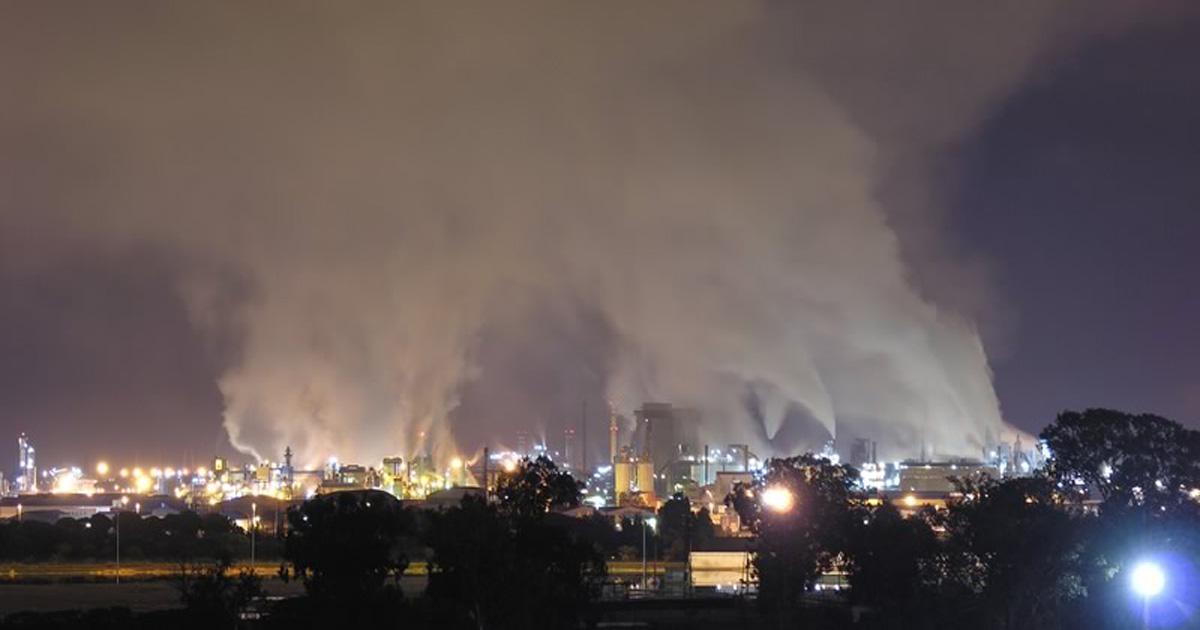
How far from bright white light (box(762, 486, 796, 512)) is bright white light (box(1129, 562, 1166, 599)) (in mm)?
8756

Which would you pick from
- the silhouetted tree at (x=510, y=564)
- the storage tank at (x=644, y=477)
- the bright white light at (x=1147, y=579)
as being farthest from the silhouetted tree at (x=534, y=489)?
the storage tank at (x=644, y=477)

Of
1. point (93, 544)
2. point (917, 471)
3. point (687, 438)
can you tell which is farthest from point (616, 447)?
point (93, 544)

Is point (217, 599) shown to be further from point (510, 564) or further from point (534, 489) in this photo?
point (534, 489)

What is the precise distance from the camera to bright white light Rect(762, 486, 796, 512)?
37594mm

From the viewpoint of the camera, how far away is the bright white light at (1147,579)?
33562mm

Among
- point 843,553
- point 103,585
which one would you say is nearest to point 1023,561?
point 843,553

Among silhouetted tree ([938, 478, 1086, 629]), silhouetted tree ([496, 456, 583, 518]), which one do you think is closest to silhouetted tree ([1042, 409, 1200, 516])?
silhouetted tree ([938, 478, 1086, 629])

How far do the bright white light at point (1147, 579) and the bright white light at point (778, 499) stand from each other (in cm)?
876

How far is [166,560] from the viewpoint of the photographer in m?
59.5

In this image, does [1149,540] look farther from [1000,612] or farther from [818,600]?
[818,600]

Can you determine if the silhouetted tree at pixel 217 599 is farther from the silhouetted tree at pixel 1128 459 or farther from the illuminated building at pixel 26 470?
the illuminated building at pixel 26 470

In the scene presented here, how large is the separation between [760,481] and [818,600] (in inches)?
206

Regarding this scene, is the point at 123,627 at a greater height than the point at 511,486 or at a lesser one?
lesser

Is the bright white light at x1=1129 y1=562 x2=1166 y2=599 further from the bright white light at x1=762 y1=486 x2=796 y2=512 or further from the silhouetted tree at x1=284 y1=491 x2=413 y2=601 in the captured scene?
the silhouetted tree at x1=284 y1=491 x2=413 y2=601
